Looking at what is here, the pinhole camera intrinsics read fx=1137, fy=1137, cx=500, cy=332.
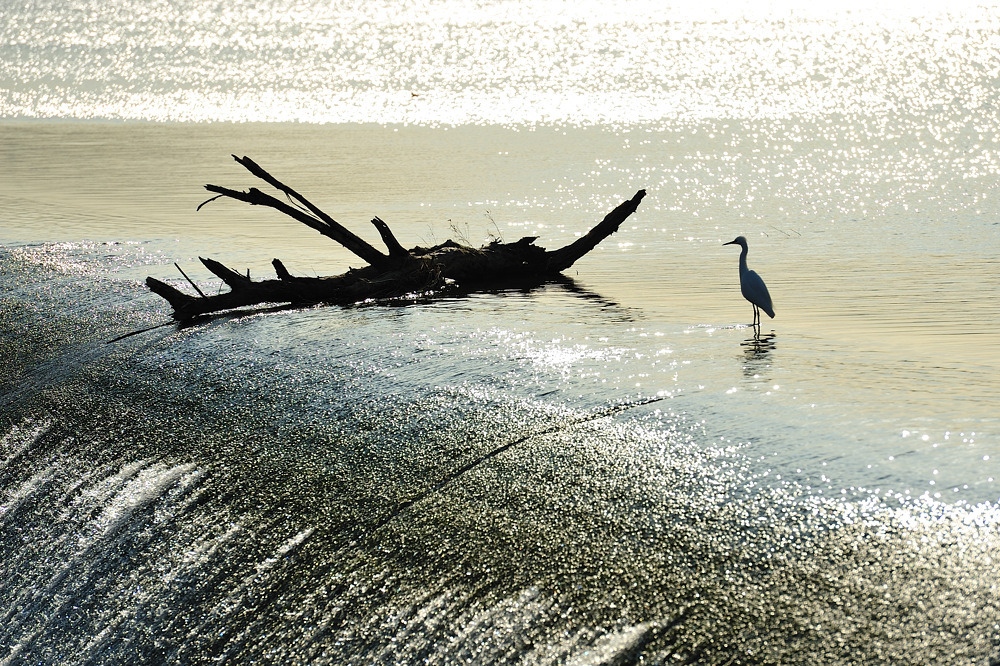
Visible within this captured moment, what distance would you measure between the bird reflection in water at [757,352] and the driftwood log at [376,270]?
3.56m

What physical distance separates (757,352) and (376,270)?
4.63m

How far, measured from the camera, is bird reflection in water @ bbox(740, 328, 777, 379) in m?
8.96

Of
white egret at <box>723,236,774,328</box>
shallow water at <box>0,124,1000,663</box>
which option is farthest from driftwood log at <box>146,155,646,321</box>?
white egret at <box>723,236,774,328</box>

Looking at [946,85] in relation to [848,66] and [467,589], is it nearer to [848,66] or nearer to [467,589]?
[848,66]

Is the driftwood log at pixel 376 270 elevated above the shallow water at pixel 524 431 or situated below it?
above

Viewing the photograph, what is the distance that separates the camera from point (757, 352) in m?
9.57

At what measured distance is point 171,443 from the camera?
25.9 feet

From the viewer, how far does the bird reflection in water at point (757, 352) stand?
896 cm

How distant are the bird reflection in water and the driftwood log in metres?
3.56

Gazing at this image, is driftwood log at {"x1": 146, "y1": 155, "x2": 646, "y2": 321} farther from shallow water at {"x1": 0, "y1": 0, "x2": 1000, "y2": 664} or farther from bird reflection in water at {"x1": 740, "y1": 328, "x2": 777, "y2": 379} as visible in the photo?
bird reflection in water at {"x1": 740, "y1": 328, "x2": 777, "y2": 379}

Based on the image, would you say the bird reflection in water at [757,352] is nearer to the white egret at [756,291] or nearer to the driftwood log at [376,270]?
the white egret at [756,291]

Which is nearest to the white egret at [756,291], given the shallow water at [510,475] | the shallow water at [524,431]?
the shallow water at [524,431]

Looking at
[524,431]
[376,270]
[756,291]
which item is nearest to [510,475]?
[524,431]

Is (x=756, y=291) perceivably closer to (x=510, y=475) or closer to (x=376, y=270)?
(x=376, y=270)
